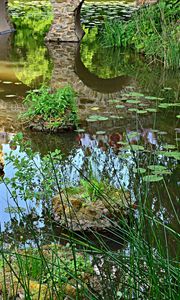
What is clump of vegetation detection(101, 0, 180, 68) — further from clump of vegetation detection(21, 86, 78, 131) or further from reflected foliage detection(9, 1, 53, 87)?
clump of vegetation detection(21, 86, 78, 131)

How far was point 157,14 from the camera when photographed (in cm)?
1201

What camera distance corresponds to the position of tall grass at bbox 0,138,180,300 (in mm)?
1831

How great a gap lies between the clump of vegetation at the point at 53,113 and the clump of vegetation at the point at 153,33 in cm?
349

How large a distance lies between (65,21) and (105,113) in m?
6.66

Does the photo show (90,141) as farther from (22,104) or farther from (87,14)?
(87,14)

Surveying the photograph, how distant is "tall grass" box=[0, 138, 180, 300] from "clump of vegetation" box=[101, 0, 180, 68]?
16.8ft

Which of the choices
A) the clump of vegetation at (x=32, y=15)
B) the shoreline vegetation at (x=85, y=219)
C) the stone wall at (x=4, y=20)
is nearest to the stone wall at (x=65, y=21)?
the clump of vegetation at (x=32, y=15)

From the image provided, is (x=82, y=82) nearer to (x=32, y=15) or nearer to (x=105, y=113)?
(x=105, y=113)

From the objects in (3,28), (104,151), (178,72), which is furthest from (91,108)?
(3,28)


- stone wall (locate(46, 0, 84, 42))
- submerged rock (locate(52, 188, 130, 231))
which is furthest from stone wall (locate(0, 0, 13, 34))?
submerged rock (locate(52, 188, 130, 231))

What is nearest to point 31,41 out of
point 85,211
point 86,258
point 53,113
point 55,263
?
point 53,113

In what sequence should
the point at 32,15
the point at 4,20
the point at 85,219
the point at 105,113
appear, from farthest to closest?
the point at 32,15 → the point at 4,20 → the point at 105,113 → the point at 85,219

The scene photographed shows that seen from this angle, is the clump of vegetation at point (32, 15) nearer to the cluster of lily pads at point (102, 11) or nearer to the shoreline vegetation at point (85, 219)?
the cluster of lily pads at point (102, 11)

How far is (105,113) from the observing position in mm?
7094
